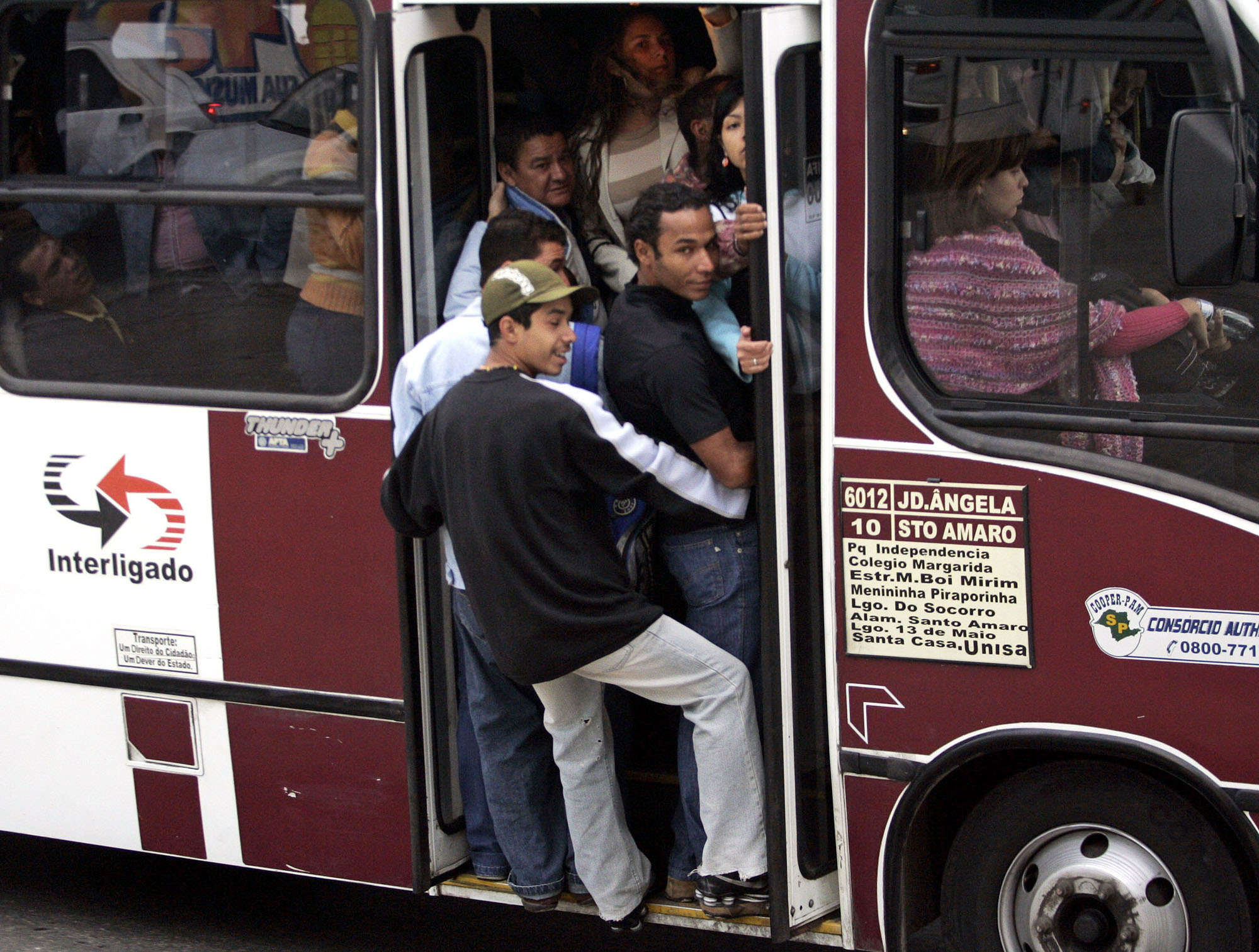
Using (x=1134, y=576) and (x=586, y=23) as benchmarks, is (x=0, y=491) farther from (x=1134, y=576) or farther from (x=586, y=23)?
(x=1134, y=576)

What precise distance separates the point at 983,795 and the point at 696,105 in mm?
2016

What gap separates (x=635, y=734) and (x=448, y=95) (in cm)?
197

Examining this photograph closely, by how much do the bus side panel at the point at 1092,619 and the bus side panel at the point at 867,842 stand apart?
184mm

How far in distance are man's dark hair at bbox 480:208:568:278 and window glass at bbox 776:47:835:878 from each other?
0.68 meters

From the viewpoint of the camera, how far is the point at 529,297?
3609mm

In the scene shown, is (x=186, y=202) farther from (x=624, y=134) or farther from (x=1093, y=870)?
(x=1093, y=870)

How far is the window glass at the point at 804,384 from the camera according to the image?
141 inches

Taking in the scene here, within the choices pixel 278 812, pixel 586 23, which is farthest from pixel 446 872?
pixel 586 23

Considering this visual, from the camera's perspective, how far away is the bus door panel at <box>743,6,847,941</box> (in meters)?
3.51

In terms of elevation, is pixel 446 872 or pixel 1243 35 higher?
pixel 1243 35

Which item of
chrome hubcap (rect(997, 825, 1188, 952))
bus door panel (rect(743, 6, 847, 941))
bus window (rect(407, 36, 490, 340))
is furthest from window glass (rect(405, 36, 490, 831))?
chrome hubcap (rect(997, 825, 1188, 952))

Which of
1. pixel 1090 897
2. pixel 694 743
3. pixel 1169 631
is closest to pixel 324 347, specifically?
pixel 694 743

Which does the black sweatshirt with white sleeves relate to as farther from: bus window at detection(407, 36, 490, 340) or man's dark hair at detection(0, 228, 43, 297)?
man's dark hair at detection(0, 228, 43, 297)

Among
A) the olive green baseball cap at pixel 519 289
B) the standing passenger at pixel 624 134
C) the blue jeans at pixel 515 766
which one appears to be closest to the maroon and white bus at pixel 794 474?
the blue jeans at pixel 515 766
